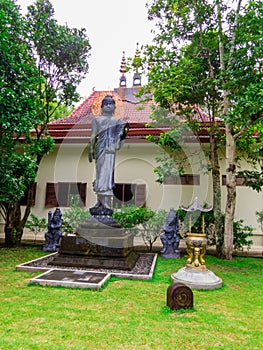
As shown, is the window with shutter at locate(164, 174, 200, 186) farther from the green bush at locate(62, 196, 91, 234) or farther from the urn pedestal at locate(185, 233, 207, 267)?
the urn pedestal at locate(185, 233, 207, 267)

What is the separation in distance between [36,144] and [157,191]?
16.1 feet

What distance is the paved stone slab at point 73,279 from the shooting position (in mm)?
4617

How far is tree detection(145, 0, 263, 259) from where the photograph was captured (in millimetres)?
6715

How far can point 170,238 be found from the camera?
8.40m

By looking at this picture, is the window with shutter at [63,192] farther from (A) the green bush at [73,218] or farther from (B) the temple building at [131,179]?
(A) the green bush at [73,218]

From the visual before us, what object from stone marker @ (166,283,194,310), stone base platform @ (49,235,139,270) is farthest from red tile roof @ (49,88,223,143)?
stone marker @ (166,283,194,310)

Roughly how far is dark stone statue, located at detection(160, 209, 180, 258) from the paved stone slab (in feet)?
11.1

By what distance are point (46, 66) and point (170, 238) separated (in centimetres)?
717

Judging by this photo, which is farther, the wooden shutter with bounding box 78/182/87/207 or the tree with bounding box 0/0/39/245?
the wooden shutter with bounding box 78/182/87/207

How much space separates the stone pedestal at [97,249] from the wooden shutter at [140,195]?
14.2 feet

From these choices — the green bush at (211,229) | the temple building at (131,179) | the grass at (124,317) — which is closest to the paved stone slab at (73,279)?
the grass at (124,317)

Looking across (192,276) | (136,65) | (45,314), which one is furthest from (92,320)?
(136,65)

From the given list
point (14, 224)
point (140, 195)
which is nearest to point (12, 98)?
point (14, 224)

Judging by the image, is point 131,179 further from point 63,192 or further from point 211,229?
point 211,229
